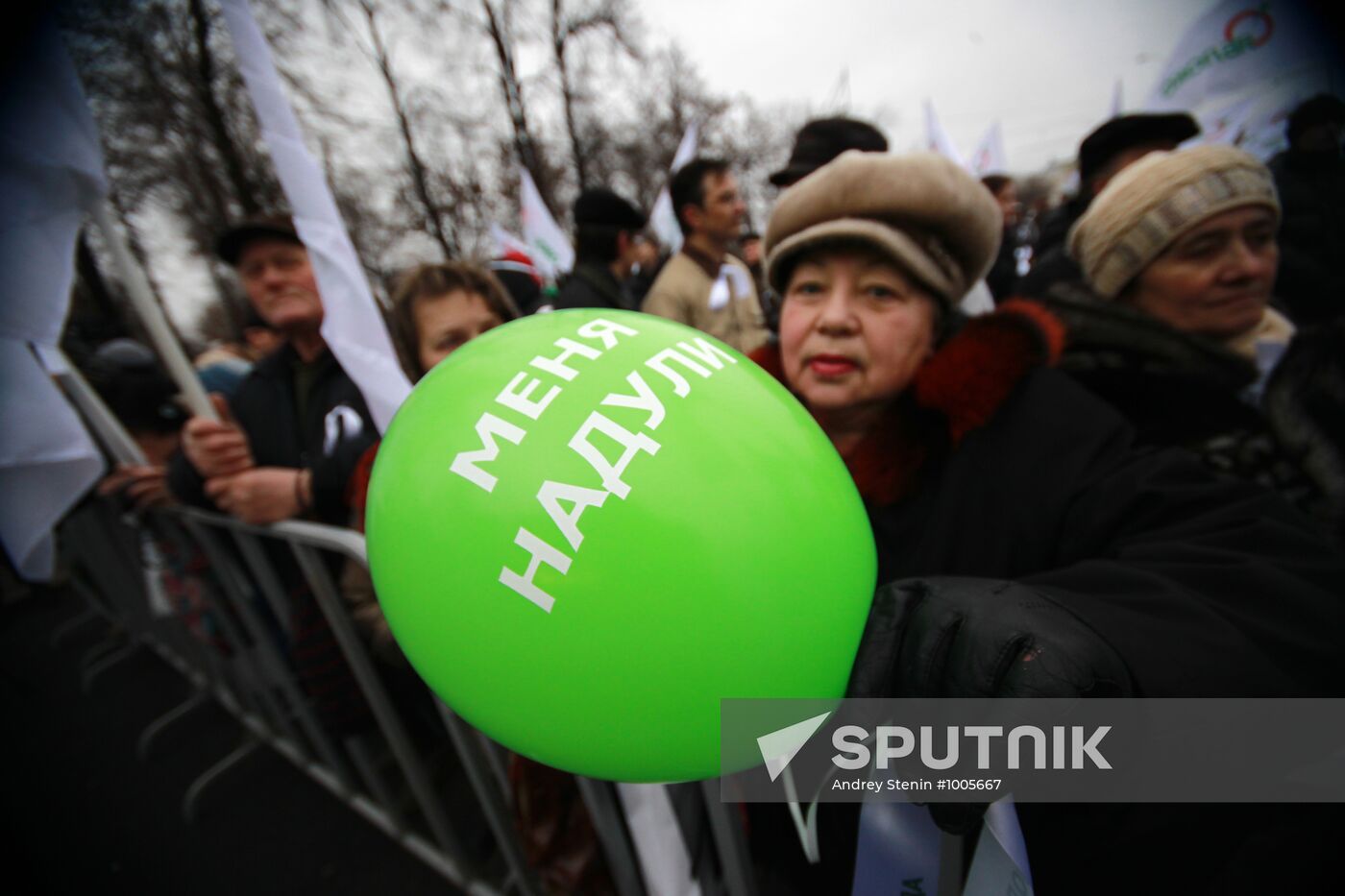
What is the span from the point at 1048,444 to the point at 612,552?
102cm

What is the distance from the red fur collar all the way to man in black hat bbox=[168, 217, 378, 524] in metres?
1.62

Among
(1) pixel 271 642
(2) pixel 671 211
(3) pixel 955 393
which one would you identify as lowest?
(1) pixel 271 642

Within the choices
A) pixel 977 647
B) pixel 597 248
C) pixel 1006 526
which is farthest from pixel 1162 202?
pixel 597 248

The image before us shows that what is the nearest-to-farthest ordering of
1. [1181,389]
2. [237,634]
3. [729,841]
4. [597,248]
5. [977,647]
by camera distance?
[977,647], [729,841], [1181,389], [237,634], [597,248]

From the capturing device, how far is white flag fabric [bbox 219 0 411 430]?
3.90ft

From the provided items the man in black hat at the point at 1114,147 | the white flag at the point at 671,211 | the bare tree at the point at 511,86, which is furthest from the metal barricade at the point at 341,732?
the bare tree at the point at 511,86

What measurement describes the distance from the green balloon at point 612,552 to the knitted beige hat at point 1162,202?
5.27 ft

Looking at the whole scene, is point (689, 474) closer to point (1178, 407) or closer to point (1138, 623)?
point (1138, 623)

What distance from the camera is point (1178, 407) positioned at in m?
1.52

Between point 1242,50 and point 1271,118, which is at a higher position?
point 1242,50

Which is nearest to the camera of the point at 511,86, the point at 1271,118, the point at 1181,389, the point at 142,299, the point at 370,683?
the point at 142,299

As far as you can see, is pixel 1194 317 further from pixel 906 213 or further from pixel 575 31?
pixel 575 31

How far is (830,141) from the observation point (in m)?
2.60

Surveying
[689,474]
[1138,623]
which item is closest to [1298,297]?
[1138,623]
